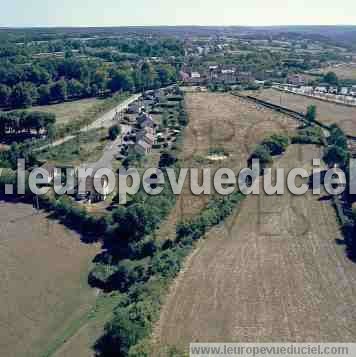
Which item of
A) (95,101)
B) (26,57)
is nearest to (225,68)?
(95,101)

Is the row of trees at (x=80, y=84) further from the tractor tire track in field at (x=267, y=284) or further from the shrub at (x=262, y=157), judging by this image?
the tractor tire track in field at (x=267, y=284)

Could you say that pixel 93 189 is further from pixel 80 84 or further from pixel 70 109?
pixel 80 84

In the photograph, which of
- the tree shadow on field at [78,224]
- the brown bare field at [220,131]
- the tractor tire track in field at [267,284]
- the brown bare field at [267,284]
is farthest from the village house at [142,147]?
the brown bare field at [267,284]

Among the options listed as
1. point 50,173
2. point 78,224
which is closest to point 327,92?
point 50,173

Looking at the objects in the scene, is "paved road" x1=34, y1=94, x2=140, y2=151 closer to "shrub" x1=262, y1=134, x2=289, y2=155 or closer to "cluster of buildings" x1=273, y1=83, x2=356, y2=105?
"shrub" x1=262, y1=134, x2=289, y2=155

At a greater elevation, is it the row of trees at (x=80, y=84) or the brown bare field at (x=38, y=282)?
the row of trees at (x=80, y=84)

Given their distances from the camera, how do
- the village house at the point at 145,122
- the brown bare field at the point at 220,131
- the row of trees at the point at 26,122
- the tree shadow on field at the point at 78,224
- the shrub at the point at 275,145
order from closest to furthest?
the tree shadow on field at the point at 78,224 < the brown bare field at the point at 220,131 < the shrub at the point at 275,145 < the row of trees at the point at 26,122 < the village house at the point at 145,122

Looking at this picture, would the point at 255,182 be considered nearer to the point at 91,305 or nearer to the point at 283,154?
the point at 283,154
